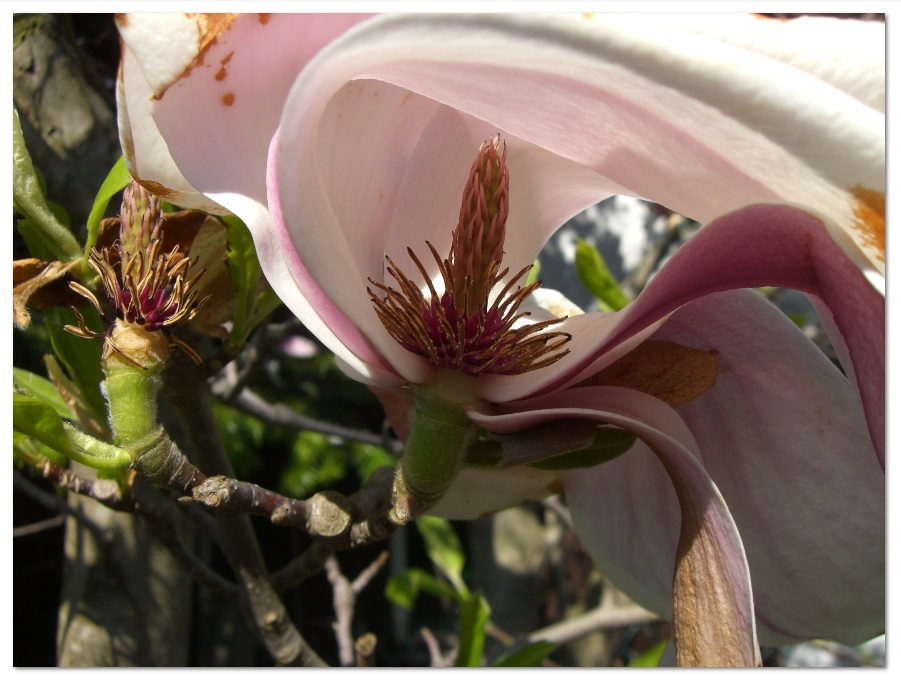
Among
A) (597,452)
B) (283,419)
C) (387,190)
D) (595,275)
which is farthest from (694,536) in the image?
(283,419)

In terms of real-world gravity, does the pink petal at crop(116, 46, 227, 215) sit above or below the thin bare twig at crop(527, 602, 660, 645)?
above

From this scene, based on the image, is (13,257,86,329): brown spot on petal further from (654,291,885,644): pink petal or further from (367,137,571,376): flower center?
(654,291,885,644): pink petal

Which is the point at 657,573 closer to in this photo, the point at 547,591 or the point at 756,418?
the point at 756,418

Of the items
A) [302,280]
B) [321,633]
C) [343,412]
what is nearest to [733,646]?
[302,280]

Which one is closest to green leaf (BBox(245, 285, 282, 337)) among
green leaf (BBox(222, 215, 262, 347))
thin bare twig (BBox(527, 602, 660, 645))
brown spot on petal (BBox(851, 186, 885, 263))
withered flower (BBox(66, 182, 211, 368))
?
green leaf (BBox(222, 215, 262, 347))

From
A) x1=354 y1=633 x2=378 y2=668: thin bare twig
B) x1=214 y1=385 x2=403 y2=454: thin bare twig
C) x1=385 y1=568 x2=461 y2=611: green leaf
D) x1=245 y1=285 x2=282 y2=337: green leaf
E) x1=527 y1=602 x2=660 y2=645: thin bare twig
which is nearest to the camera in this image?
x1=245 y1=285 x2=282 y2=337: green leaf

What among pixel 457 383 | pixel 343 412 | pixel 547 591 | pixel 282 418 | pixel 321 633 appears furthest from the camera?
pixel 321 633

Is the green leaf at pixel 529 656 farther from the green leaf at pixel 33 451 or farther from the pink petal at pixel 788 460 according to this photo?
the green leaf at pixel 33 451

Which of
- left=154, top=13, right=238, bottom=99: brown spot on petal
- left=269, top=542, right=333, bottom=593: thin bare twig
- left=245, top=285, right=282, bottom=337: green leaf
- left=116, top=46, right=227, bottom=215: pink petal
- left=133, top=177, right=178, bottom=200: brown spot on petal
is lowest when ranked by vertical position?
left=269, top=542, right=333, bottom=593: thin bare twig
